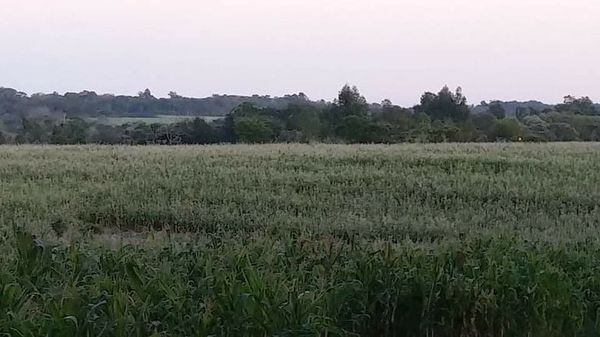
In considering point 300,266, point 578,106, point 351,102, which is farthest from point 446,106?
point 300,266

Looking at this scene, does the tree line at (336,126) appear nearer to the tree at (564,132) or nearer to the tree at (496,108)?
the tree at (564,132)

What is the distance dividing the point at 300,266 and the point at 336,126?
28.8 meters

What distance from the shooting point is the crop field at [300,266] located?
4.24 meters

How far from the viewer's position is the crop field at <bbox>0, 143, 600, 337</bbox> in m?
4.24

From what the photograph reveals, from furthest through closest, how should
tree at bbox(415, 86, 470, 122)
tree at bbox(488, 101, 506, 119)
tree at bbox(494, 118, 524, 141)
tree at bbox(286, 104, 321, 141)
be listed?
1. tree at bbox(488, 101, 506, 119)
2. tree at bbox(415, 86, 470, 122)
3. tree at bbox(286, 104, 321, 141)
4. tree at bbox(494, 118, 524, 141)

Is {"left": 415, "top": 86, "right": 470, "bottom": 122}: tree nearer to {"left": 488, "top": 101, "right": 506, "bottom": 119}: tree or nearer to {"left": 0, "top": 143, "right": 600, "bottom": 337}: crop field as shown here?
{"left": 488, "top": 101, "right": 506, "bottom": 119}: tree

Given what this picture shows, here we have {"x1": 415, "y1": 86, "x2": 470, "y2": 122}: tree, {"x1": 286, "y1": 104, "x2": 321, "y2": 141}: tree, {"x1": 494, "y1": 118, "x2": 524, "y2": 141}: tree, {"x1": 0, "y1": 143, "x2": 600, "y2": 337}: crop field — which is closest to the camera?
{"x1": 0, "y1": 143, "x2": 600, "y2": 337}: crop field

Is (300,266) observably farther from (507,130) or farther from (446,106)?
(446,106)

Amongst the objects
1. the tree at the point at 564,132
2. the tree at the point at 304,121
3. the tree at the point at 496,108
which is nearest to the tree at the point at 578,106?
the tree at the point at 496,108

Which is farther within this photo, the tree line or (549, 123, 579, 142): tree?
(549, 123, 579, 142): tree

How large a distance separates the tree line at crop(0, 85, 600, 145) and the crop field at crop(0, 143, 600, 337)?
1853 cm

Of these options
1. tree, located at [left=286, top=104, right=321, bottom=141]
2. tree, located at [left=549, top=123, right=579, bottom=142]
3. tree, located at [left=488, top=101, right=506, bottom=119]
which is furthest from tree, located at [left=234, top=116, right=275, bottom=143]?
tree, located at [left=488, top=101, right=506, bottom=119]

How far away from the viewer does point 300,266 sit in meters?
5.57

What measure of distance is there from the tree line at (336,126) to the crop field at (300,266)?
18.5 meters
